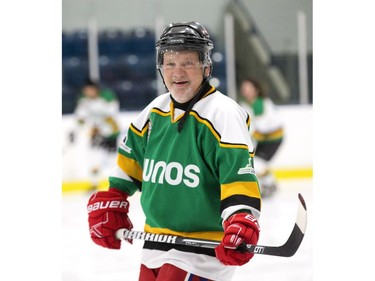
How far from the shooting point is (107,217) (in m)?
1.61

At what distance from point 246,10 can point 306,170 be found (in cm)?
171

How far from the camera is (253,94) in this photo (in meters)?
5.04

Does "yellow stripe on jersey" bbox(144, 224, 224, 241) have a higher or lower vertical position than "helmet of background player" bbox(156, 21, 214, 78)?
lower

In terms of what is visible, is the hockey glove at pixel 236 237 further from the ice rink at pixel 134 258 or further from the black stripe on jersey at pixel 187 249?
the ice rink at pixel 134 258

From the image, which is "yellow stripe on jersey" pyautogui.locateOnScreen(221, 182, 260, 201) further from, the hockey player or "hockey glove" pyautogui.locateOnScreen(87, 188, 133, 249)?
"hockey glove" pyautogui.locateOnScreen(87, 188, 133, 249)

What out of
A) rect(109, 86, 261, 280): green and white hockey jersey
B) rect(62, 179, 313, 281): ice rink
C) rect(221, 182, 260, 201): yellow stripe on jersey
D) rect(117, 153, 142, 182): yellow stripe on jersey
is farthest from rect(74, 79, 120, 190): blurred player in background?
rect(221, 182, 260, 201): yellow stripe on jersey

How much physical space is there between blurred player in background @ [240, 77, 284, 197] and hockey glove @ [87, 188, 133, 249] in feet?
11.3

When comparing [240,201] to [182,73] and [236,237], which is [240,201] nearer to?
[236,237]

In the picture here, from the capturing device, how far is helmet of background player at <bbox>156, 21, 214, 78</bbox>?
1.50 m

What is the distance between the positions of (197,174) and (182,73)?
0.22m

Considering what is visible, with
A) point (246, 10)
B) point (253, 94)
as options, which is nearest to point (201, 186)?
point (253, 94)

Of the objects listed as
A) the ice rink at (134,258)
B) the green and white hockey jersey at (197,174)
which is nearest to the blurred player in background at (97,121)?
the ice rink at (134,258)
